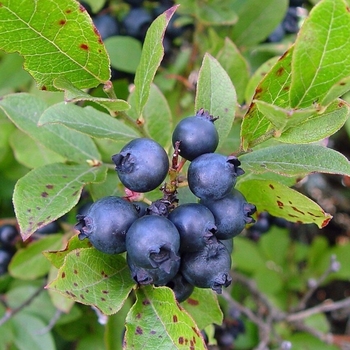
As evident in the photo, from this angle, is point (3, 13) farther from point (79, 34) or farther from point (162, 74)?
Result: point (162, 74)

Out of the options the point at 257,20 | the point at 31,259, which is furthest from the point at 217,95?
the point at 31,259

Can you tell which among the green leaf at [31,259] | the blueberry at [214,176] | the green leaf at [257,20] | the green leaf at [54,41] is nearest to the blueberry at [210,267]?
the blueberry at [214,176]

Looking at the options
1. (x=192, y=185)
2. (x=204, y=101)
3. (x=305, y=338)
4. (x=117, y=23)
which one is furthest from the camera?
(x=305, y=338)

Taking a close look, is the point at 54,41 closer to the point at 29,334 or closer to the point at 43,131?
the point at 43,131

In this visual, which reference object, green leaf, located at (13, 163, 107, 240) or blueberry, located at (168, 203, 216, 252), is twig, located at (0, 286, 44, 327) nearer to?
green leaf, located at (13, 163, 107, 240)

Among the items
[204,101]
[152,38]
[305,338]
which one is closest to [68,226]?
[204,101]

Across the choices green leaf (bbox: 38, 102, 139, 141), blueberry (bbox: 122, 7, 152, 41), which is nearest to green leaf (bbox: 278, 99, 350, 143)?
green leaf (bbox: 38, 102, 139, 141)
